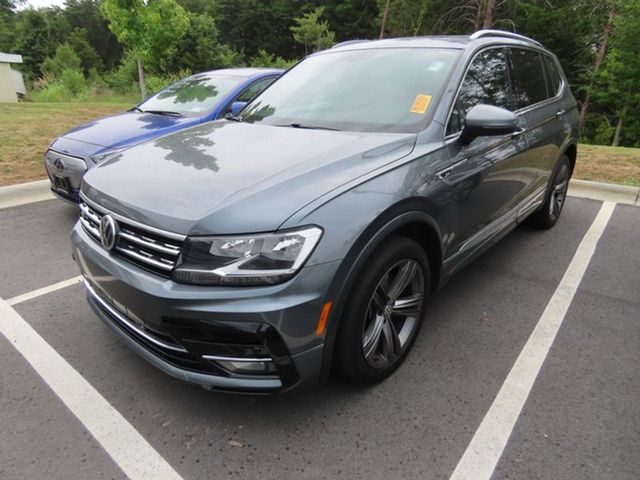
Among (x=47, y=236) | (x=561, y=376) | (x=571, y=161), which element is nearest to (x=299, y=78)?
(x=561, y=376)

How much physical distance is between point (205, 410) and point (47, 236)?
311cm

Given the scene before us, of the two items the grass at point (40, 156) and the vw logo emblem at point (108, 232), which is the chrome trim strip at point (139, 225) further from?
the grass at point (40, 156)

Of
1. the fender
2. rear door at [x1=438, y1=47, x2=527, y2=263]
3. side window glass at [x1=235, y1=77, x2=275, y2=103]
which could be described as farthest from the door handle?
side window glass at [x1=235, y1=77, x2=275, y2=103]

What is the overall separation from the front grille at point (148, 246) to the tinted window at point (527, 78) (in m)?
2.81

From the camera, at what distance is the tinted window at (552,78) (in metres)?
4.19

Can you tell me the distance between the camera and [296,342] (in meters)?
1.81

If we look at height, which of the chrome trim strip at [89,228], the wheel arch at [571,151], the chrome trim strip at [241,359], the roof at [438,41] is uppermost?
the roof at [438,41]

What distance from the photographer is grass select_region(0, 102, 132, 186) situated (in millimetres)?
6094

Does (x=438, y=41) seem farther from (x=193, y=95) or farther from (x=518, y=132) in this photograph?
(x=193, y=95)

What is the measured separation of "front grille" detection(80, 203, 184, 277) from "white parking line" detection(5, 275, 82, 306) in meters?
1.58

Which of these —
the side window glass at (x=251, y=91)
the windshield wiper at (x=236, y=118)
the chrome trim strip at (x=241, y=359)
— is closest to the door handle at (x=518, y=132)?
the windshield wiper at (x=236, y=118)

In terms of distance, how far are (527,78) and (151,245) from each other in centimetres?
335

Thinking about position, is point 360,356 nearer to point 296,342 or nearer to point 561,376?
point 296,342

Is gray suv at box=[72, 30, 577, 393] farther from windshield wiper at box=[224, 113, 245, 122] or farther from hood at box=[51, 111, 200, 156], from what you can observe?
hood at box=[51, 111, 200, 156]
